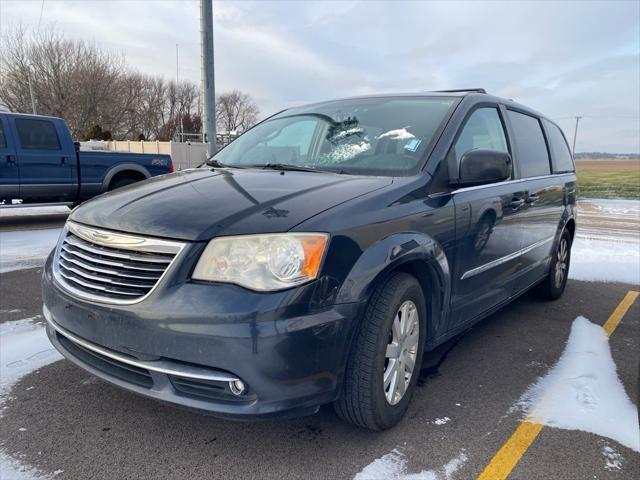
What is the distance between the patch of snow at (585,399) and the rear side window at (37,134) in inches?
363

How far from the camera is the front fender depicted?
A: 220 centimetres

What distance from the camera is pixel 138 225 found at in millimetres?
2240

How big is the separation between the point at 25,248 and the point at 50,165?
2989 millimetres

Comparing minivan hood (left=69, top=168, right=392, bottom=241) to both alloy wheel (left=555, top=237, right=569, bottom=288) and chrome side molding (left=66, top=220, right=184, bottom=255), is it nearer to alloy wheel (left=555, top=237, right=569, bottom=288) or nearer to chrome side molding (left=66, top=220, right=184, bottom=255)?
chrome side molding (left=66, top=220, right=184, bottom=255)

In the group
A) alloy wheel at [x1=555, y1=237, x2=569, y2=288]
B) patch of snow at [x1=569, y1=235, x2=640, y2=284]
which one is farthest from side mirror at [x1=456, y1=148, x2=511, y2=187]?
patch of snow at [x1=569, y1=235, x2=640, y2=284]

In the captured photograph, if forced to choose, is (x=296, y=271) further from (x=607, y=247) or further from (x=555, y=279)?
(x=607, y=247)

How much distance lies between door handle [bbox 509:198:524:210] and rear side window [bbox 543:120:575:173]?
131 centimetres

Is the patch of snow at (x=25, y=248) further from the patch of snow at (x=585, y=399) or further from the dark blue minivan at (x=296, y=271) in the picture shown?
the patch of snow at (x=585, y=399)

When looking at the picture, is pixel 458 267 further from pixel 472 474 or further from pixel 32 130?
pixel 32 130

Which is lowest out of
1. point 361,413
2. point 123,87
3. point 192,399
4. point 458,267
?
point 361,413

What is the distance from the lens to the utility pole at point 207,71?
10109mm

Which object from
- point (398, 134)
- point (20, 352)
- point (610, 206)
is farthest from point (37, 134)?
point (610, 206)

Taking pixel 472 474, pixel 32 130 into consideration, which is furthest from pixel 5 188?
pixel 472 474

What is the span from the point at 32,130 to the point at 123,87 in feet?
112
